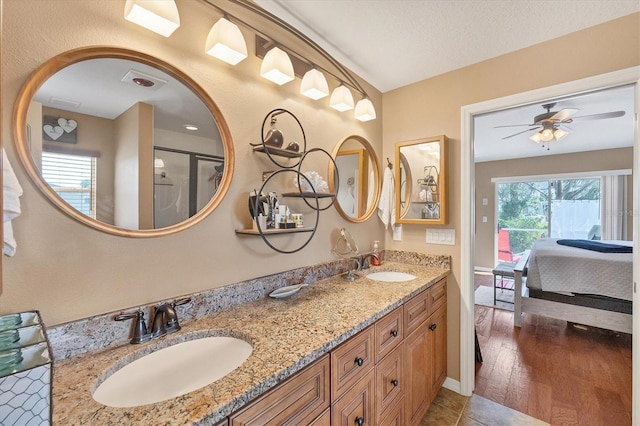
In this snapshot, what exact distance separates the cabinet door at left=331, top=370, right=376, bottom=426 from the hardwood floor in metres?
1.32

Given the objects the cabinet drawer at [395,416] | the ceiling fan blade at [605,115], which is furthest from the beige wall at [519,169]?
the cabinet drawer at [395,416]

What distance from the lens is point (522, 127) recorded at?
A: 358 centimetres

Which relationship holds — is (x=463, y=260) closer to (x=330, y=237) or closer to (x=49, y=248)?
(x=330, y=237)

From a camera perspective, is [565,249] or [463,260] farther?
[565,249]

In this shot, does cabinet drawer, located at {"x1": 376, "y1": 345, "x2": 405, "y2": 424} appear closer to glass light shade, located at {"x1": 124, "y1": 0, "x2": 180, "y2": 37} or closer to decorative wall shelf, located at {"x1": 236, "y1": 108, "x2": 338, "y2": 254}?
decorative wall shelf, located at {"x1": 236, "y1": 108, "x2": 338, "y2": 254}

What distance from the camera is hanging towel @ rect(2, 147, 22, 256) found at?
754 mm

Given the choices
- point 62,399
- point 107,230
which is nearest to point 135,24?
point 107,230

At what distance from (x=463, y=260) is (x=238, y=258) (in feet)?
5.24

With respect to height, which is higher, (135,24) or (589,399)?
(135,24)

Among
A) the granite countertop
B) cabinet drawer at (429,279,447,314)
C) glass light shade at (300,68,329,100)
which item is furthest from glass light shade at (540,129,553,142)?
glass light shade at (300,68,329,100)

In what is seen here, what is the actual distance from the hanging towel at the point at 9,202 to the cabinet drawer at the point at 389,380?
1.37 m

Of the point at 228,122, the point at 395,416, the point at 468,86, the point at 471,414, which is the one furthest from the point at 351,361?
the point at 468,86

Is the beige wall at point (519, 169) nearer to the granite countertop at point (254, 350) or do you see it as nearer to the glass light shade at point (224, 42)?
the granite countertop at point (254, 350)

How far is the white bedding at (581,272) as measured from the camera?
8.71ft
